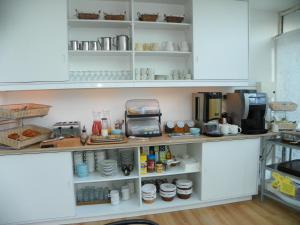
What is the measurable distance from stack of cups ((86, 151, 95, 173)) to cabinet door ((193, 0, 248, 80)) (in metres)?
1.41

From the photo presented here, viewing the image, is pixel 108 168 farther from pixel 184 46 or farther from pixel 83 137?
pixel 184 46

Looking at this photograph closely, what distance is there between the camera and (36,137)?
219 centimetres

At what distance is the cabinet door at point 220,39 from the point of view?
2.46 m

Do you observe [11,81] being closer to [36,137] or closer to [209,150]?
[36,137]

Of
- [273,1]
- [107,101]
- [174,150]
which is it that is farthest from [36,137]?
[273,1]

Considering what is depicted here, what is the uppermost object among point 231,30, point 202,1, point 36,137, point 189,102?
point 202,1

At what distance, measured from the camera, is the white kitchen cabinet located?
239 centimetres

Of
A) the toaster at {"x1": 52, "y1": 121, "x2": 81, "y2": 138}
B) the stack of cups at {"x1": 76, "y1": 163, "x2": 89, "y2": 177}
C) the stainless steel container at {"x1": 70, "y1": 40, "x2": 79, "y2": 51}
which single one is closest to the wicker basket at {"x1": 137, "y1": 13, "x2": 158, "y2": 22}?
→ the stainless steel container at {"x1": 70, "y1": 40, "x2": 79, "y2": 51}

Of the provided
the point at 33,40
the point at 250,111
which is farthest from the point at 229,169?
the point at 33,40

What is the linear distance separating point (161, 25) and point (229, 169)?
1754 mm

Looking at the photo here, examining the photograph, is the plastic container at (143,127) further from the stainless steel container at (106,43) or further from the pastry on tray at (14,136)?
the pastry on tray at (14,136)

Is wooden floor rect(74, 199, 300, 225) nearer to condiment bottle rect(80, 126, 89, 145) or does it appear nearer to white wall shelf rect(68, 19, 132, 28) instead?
condiment bottle rect(80, 126, 89, 145)

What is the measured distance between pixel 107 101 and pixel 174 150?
40.1 inches

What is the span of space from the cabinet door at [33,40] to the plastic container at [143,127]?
845mm
